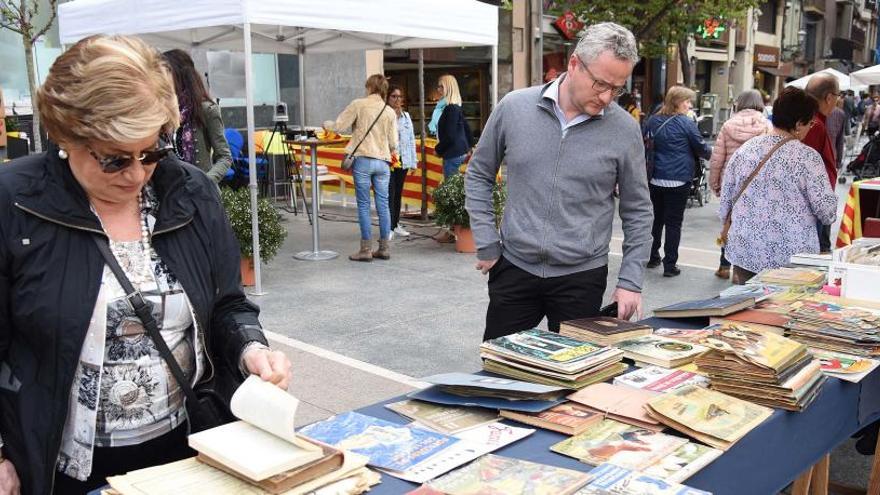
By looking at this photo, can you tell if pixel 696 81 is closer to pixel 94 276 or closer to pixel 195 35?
pixel 195 35

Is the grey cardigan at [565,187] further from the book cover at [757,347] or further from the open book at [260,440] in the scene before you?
the open book at [260,440]

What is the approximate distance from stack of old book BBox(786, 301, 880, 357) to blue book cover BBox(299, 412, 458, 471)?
60.8 inches

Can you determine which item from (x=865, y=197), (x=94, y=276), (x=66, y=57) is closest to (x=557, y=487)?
(x=94, y=276)

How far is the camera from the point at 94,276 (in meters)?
1.72

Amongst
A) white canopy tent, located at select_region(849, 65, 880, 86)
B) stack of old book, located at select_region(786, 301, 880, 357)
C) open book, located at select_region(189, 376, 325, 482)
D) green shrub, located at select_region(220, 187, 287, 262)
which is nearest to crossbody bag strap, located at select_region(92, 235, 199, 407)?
open book, located at select_region(189, 376, 325, 482)

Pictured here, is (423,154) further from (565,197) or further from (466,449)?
(466,449)

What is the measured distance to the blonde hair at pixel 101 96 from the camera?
159 centimetres

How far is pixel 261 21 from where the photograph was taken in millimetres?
6145

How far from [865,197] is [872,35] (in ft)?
227

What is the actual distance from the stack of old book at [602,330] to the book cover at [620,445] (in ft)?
2.09

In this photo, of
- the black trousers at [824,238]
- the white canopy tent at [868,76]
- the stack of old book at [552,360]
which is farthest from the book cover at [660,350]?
the white canopy tent at [868,76]

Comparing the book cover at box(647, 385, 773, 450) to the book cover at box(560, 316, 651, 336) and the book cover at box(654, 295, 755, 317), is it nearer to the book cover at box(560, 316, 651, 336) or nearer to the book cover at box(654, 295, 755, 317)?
the book cover at box(560, 316, 651, 336)

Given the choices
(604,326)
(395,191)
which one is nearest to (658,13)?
(395,191)

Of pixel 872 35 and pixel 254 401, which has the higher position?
pixel 872 35
